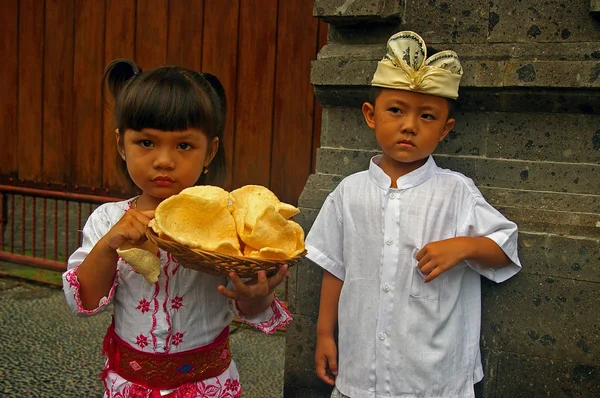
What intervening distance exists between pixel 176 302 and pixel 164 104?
64 centimetres

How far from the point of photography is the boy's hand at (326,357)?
2721mm

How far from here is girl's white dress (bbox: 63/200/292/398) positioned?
90.0 inches

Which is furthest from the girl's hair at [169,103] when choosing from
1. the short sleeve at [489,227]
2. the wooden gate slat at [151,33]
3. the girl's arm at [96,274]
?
the wooden gate slat at [151,33]

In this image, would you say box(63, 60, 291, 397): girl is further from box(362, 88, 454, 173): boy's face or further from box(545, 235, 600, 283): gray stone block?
box(545, 235, 600, 283): gray stone block

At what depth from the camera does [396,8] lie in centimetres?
290

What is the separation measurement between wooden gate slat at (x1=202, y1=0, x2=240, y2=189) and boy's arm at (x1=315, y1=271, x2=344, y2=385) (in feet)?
8.55

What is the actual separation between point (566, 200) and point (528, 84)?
469 mm

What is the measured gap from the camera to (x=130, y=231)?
2.11m

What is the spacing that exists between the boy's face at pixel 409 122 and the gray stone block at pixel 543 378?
3.07 ft

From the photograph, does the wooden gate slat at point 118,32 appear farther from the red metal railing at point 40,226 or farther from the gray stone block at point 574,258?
the gray stone block at point 574,258

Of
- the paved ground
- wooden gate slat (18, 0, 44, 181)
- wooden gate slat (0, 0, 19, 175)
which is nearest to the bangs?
the paved ground

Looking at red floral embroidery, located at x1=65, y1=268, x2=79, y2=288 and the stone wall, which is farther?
the stone wall

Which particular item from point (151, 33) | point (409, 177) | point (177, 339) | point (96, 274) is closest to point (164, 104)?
point (96, 274)

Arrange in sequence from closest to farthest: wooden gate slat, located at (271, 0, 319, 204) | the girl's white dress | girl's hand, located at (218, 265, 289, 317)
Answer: girl's hand, located at (218, 265, 289, 317) < the girl's white dress < wooden gate slat, located at (271, 0, 319, 204)
